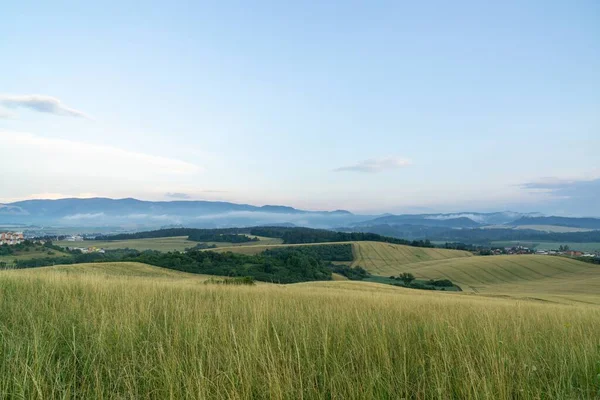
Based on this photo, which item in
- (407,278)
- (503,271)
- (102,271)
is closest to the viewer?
(102,271)

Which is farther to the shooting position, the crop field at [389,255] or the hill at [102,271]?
the crop field at [389,255]

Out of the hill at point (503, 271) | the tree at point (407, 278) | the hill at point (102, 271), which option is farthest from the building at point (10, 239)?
the tree at point (407, 278)

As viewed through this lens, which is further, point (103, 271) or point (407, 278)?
point (407, 278)

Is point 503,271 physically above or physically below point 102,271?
below

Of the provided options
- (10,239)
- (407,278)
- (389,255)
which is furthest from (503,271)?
(10,239)

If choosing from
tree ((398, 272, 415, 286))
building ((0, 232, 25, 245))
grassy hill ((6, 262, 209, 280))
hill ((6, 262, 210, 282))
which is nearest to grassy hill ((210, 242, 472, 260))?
tree ((398, 272, 415, 286))

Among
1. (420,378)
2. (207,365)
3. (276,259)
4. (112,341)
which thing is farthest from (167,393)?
(276,259)

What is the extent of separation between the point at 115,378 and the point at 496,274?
3580 inches

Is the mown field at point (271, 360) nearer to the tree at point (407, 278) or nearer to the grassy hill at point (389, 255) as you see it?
the tree at point (407, 278)

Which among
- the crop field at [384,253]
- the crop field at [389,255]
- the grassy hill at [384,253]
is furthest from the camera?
the grassy hill at [384,253]

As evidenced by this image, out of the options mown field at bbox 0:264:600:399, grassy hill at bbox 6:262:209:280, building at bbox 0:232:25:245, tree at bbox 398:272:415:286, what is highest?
mown field at bbox 0:264:600:399

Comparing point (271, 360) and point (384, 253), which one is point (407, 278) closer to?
point (384, 253)

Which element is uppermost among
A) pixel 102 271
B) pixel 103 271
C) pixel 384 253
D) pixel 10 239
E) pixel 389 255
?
pixel 102 271

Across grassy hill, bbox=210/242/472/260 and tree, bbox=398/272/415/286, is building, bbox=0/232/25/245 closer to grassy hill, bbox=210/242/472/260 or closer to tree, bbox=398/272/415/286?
grassy hill, bbox=210/242/472/260
